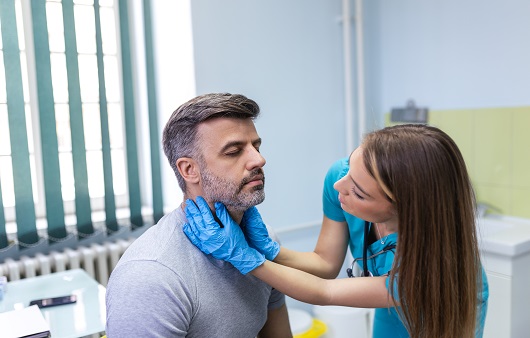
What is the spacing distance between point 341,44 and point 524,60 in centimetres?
103

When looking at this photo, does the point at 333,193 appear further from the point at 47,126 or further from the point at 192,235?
the point at 47,126

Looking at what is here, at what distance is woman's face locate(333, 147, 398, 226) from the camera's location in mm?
1183

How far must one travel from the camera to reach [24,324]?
144 centimetres

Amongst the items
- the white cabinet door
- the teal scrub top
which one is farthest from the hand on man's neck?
the white cabinet door

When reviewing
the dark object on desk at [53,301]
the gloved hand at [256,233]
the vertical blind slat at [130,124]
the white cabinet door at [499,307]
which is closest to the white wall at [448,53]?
the white cabinet door at [499,307]

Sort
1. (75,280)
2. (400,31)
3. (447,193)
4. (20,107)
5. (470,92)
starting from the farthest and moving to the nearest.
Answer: (400,31), (470,92), (20,107), (75,280), (447,193)

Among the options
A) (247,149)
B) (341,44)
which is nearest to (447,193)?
(247,149)

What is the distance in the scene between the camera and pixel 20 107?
2215 millimetres

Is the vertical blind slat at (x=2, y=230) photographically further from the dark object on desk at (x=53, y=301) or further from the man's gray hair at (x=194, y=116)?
the man's gray hair at (x=194, y=116)

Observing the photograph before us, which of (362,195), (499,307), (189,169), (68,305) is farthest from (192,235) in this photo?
(499,307)

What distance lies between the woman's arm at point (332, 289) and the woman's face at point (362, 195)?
0.17 m

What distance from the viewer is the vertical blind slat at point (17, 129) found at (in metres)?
2.18

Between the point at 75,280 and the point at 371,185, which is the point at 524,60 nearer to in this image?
the point at 371,185

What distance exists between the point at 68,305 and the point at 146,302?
756 millimetres
